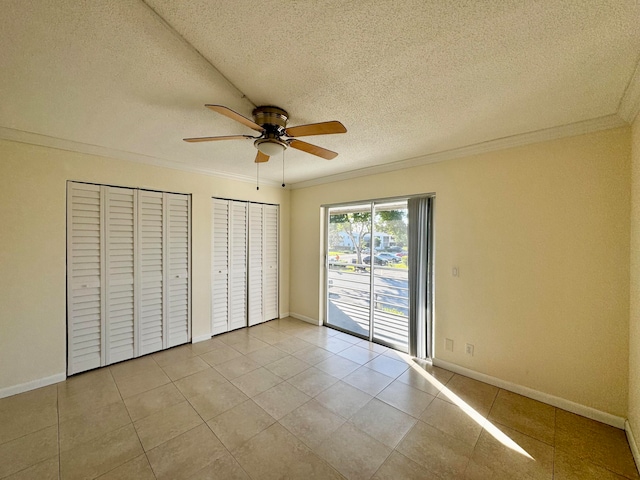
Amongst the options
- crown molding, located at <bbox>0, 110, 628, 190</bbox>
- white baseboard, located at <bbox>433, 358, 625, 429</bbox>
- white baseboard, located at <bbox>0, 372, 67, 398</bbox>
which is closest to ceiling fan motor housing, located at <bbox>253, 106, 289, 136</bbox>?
crown molding, located at <bbox>0, 110, 628, 190</bbox>

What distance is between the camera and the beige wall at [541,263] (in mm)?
2086

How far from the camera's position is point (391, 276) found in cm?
369

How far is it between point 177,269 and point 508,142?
426 centimetres

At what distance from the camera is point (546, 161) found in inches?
92.7

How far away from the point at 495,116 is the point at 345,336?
11.0 ft

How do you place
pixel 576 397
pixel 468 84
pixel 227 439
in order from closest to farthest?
pixel 468 84 < pixel 227 439 < pixel 576 397

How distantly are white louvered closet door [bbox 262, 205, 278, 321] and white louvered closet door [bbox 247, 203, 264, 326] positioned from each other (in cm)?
9

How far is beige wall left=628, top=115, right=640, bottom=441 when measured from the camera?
1.80 metres

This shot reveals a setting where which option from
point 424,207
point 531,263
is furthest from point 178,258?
point 531,263

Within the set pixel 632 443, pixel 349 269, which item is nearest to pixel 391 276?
pixel 349 269

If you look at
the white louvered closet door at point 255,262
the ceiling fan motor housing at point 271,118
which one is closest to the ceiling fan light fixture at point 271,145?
the ceiling fan motor housing at point 271,118

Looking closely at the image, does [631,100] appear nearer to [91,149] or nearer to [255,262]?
[255,262]

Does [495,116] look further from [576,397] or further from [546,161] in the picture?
[576,397]

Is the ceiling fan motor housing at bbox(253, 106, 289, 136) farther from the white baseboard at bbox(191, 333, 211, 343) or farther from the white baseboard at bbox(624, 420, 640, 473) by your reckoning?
the white baseboard at bbox(624, 420, 640, 473)
